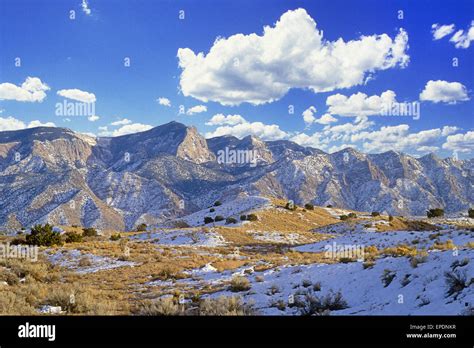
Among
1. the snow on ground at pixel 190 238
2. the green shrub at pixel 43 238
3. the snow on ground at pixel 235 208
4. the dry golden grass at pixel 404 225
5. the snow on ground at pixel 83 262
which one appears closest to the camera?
the snow on ground at pixel 83 262

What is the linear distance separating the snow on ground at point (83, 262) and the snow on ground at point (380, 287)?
1484cm

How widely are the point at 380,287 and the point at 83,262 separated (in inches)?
951

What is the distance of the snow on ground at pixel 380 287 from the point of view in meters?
10.6

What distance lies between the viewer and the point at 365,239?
1886 inches

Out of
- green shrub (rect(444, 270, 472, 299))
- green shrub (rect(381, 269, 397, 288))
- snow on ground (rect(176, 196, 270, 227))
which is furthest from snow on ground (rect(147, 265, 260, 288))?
snow on ground (rect(176, 196, 270, 227))

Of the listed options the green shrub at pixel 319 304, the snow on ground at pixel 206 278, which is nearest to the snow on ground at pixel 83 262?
the snow on ground at pixel 206 278

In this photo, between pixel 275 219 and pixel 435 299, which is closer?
pixel 435 299

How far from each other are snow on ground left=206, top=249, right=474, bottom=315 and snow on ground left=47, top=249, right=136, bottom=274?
14838 mm

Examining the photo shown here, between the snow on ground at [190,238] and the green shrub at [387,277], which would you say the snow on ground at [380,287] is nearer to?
the green shrub at [387,277]
